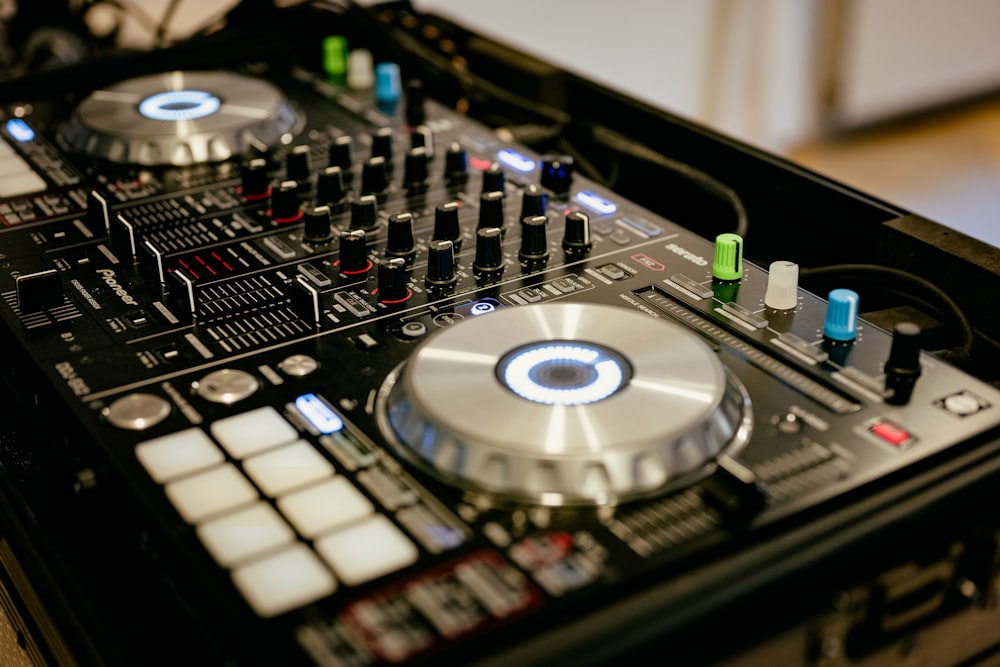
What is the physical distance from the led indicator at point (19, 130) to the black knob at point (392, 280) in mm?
597

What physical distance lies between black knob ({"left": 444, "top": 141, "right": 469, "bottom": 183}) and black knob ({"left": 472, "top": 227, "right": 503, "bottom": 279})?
0.20m

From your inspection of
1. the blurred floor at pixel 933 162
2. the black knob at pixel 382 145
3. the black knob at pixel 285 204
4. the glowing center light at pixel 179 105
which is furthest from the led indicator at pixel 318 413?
the blurred floor at pixel 933 162

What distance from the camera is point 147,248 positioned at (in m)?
1.00

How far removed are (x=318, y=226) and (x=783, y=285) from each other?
16.3 inches

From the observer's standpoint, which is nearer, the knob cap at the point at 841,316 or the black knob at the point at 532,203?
the knob cap at the point at 841,316

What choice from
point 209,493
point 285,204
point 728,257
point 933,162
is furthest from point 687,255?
point 933,162

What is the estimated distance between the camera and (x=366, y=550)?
2.22 ft

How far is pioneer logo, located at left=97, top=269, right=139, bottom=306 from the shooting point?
975mm

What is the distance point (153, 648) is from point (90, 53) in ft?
4.21

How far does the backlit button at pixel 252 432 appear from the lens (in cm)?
77

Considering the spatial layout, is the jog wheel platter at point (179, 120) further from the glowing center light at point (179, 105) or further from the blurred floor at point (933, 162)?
the blurred floor at point (933, 162)

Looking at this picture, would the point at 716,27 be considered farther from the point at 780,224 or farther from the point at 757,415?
the point at 757,415

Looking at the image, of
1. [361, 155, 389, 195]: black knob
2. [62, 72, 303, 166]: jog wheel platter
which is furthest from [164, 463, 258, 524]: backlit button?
[62, 72, 303, 166]: jog wheel platter

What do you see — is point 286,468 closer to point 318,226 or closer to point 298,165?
point 318,226
